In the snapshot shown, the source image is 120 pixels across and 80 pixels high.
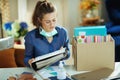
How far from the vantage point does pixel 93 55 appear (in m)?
2.07

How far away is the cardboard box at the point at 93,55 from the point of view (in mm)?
2045

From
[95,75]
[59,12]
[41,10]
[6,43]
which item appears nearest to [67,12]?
[59,12]

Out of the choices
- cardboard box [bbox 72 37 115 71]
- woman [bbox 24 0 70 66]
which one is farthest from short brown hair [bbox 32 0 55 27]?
cardboard box [bbox 72 37 115 71]

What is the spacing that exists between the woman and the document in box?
6.1 inches

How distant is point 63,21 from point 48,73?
2714 millimetres

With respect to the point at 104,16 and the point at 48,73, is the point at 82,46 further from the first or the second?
the point at 104,16

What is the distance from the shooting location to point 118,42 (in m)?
4.00

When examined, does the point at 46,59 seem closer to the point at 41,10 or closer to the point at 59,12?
the point at 41,10

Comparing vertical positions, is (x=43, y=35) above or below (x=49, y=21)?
below

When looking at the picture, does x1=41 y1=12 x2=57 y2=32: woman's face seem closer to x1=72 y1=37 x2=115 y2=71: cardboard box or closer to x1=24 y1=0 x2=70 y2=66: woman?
x1=24 y1=0 x2=70 y2=66: woman

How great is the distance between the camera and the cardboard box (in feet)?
6.71

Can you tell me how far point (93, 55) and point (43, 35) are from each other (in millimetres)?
425

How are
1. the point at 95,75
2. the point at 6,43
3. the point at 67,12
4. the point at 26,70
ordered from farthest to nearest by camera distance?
the point at 67,12, the point at 6,43, the point at 26,70, the point at 95,75

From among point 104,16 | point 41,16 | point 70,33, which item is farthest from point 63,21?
point 41,16
